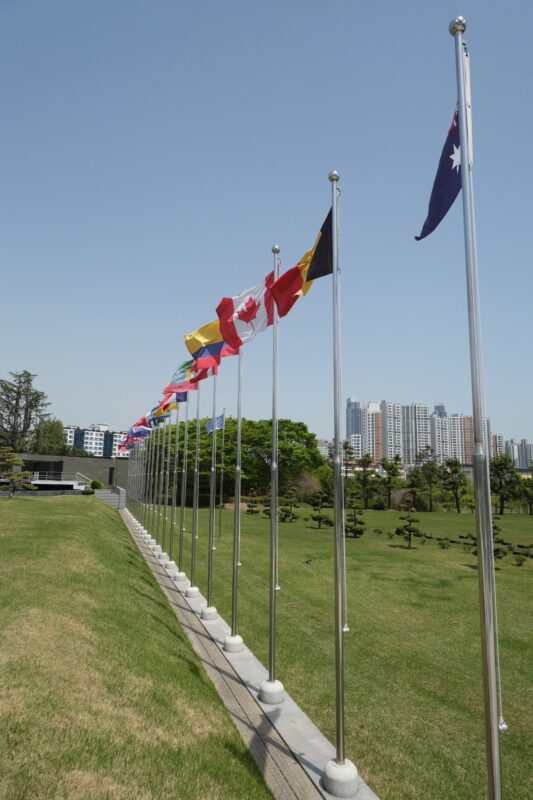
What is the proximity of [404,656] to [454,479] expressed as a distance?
154 feet

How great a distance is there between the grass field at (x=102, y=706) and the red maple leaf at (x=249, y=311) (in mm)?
7049

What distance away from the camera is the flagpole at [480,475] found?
15.6ft

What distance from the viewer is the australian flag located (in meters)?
6.06

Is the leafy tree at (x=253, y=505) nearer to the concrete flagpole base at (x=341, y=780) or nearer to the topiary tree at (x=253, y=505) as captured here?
the topiary tree at (x=253, y=505)

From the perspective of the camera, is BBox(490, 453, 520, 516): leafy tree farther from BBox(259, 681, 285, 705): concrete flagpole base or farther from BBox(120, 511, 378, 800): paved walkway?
BBox(259, 681, 285, 705): concrete flagpole base

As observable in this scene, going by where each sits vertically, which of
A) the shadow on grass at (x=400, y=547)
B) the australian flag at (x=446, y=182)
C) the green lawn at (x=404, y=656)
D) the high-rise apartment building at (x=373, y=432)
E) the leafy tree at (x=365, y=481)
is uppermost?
the high-rise apartment building at (x=373, y=432)

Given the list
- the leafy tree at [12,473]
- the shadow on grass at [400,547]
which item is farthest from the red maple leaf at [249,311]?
the leafy tree at [12,473]

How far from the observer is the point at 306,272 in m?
9.21

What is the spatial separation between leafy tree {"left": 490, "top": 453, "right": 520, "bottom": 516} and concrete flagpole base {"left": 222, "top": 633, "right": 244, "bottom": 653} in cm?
5013

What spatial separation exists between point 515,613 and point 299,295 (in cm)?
1358

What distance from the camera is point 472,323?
17.7ft

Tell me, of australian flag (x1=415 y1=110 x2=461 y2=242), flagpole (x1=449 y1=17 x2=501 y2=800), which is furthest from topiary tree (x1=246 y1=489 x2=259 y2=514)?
flagpole (x1=449 y1=17 x2=501 y2=800)

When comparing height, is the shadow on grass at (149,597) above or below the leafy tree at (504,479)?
below

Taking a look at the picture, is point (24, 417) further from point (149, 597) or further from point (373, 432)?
point (373, 432)
